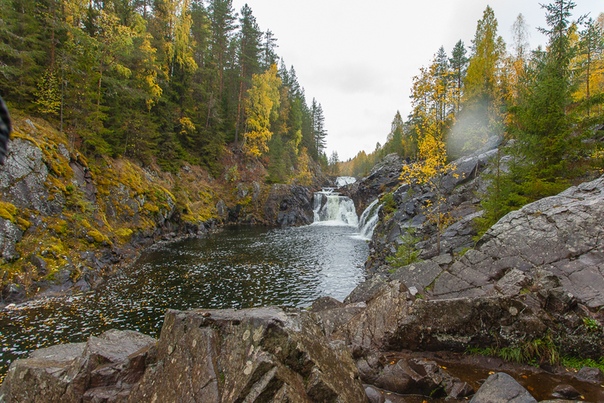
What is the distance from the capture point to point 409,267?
11.7 meters

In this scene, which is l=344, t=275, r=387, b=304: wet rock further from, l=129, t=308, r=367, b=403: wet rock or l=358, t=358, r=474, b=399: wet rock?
l=129, t=308, r=367, b=403: wet rock

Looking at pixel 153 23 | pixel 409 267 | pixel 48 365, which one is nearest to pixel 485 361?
pixel 409 267

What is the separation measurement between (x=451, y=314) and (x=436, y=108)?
11612mm

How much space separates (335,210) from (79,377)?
45708mm

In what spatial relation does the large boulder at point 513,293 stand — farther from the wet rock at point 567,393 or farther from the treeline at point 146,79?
the treeline at point 146,79

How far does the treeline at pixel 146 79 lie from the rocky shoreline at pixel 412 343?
75.2ft

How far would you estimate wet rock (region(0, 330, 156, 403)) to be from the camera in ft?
18.7

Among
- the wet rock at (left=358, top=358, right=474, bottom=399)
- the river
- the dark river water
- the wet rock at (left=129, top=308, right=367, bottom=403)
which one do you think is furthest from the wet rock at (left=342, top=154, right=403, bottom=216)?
the wet rock at (left=129, top=308, right=367, bottom=403)

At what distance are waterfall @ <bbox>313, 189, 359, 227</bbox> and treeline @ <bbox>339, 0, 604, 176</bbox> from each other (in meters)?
19.2

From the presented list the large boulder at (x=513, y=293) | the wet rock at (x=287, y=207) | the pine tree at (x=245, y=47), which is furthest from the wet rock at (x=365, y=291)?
the pine tree at (x=245, y=47)

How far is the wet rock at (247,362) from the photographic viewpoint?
4680mm

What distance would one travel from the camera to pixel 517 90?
80.4 ft

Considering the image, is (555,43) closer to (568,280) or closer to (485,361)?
(568,280)

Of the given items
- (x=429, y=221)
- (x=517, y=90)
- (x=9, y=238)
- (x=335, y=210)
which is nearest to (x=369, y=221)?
(x=335, y=210)
